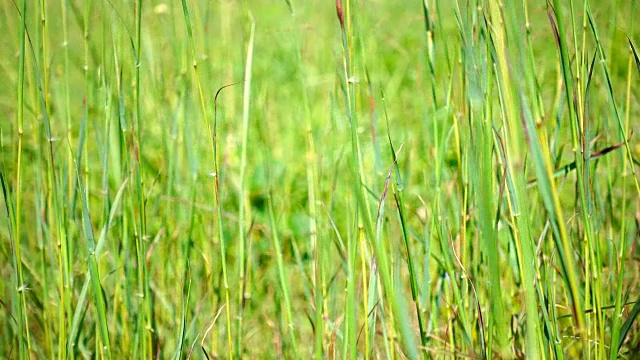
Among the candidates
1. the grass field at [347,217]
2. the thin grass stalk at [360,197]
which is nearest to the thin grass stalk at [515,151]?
the grass field at [347,217]

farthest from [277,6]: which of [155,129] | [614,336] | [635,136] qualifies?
[614,336]

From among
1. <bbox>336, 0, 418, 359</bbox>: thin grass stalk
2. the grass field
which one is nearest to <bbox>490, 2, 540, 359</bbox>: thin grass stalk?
the grass field

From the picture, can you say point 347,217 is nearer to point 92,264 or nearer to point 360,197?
point 360,197

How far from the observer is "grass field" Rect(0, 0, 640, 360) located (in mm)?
584

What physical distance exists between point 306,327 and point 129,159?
0.47 meters

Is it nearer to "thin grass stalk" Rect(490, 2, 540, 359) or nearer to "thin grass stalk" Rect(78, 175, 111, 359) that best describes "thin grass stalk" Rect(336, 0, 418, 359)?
"thin grass stalk" Rect(490, 2, 540, 359)

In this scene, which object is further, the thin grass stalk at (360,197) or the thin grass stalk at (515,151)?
the thin grass stalk at (360,197)

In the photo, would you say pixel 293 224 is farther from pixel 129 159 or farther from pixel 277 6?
pixel 277 6

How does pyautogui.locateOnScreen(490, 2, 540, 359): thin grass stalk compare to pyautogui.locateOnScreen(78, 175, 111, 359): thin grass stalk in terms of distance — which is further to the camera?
pyautogui.locateOnScreen(78, 175, 111, 359): thin grass stalk

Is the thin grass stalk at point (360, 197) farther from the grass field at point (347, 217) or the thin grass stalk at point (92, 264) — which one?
the thin grass stalk at point (92, 264)

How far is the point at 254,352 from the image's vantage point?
3.22 ft

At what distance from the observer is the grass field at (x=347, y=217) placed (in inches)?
23.0

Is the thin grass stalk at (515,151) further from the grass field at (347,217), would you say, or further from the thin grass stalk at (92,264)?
the thin grass stalk at (92,264)

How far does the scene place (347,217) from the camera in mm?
754
